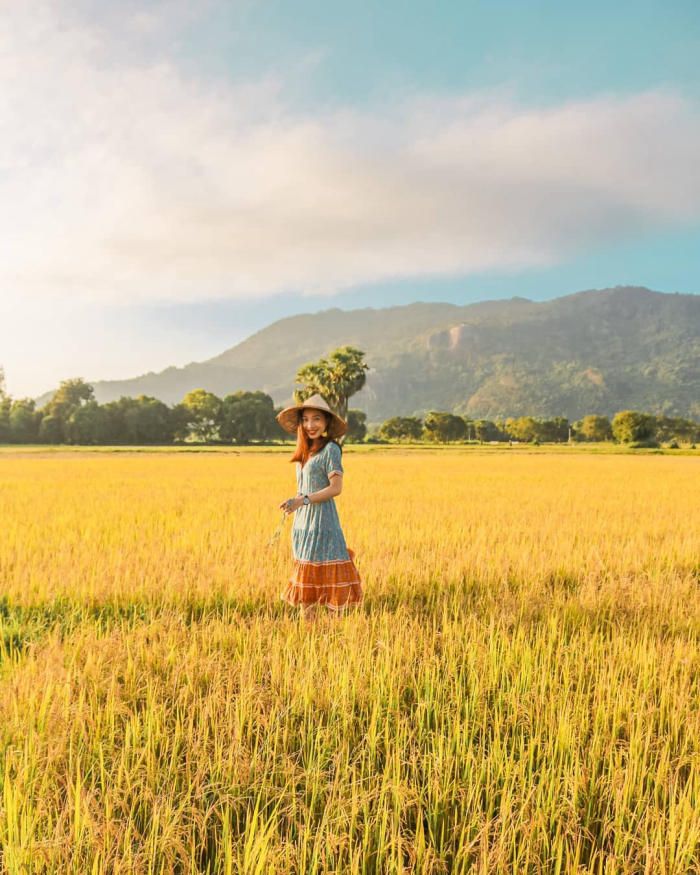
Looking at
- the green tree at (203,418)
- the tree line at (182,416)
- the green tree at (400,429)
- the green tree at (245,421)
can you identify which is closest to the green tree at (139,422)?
the tree line at (182,416)

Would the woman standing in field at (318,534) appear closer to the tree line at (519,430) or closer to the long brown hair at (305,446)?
the long brown hair at (305,446)

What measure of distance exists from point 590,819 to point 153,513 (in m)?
9.37

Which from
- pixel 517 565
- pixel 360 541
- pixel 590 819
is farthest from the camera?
pixel 360 541

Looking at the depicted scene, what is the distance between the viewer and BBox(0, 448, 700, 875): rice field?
1824 millimetres

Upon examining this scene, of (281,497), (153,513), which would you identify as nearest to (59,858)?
(153,513)

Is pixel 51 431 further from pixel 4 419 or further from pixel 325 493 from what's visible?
pixel 325 493

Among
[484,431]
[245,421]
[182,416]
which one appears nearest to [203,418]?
[182,416]

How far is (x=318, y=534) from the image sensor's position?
14.1ft

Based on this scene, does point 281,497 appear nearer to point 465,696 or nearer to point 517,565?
point 517,565

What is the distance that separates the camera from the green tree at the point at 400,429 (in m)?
134

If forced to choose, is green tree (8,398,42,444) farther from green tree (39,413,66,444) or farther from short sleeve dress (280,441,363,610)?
short sleeve dress (280,441,363,610)

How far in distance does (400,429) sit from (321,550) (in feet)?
429

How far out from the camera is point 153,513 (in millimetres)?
Answer: 10148

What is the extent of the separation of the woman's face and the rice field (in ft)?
4.82
